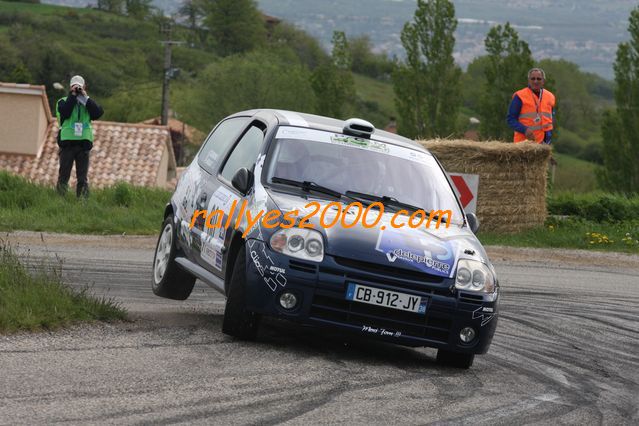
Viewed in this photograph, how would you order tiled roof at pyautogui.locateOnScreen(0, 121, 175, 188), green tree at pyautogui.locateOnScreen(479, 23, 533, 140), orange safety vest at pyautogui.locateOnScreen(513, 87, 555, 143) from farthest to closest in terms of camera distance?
green tree at pyautogui.locateOnScreen(479, 23, 533, 140) < tiled roof at pyautogui.locateOnScreen(0, 121, 175, 188) < orange safety vest at pyautogui.locateOnScreen(513, 87, 555, 143)

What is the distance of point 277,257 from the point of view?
27.0ft

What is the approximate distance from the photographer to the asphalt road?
779cm

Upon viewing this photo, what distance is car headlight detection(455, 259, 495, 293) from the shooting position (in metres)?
8.41

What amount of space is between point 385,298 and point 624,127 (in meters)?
69.6

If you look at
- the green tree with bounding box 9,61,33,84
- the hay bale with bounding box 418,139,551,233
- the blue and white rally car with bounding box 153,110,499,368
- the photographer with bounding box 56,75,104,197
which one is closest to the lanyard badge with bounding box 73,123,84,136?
the photographer with bounding box 56,75,104,197

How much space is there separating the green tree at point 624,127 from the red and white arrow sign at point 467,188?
178 ft

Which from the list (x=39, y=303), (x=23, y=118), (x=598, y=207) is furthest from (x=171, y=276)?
(x=23, y=118)

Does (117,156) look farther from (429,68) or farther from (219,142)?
(429,68)

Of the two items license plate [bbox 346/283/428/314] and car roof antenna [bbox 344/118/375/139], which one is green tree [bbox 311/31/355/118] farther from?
license plate [bbox 346/283/428/314]

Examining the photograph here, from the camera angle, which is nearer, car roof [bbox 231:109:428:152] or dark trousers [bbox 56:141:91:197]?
car roof [bbox 231:109:428:152]

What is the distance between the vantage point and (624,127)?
247ft

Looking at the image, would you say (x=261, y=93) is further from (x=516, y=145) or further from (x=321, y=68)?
(x=516, y=145)

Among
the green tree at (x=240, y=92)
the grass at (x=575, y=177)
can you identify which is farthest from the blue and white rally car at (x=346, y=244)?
the green tree at (x=240, y=92)

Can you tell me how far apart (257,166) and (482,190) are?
10.1 metres
